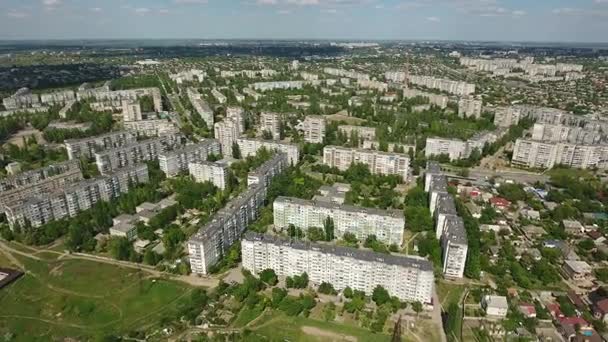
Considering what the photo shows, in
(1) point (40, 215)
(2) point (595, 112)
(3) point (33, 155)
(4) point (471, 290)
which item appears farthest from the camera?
(2) point (595, 112)

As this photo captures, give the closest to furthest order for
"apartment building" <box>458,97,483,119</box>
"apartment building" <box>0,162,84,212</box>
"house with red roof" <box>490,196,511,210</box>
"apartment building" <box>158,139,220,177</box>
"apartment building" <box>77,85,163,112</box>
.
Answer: "apartment building" <box>0,162,84,212</box> < "house with red roof" <box>490,196,511,210</box> < "apartment building" <box>158,139,220,177</box> < "apartment building" <box>458,97,483,119</box> < "apartment building" <box>77,85,163,112</box>

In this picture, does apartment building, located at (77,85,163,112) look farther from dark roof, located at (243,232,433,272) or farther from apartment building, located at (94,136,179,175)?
dark roof, located at (243,232,433,272)

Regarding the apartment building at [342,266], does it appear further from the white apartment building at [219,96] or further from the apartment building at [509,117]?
the white apartment building at [219,96]

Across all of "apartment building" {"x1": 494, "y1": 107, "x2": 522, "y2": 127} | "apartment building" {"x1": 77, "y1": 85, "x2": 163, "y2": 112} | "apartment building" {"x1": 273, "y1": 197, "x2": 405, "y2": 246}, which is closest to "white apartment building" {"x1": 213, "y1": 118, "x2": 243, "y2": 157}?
"apartment building" {"x1": 273, "y1": 197, "x2": 405, "y2": 246}

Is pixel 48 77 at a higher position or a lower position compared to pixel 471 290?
higher

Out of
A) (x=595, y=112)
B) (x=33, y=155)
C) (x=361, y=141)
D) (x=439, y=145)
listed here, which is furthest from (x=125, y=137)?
(x=595, y=112)

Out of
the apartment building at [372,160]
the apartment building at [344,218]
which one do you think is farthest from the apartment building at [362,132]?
the apartment building at [344,218]

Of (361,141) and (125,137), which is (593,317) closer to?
(361,141)
